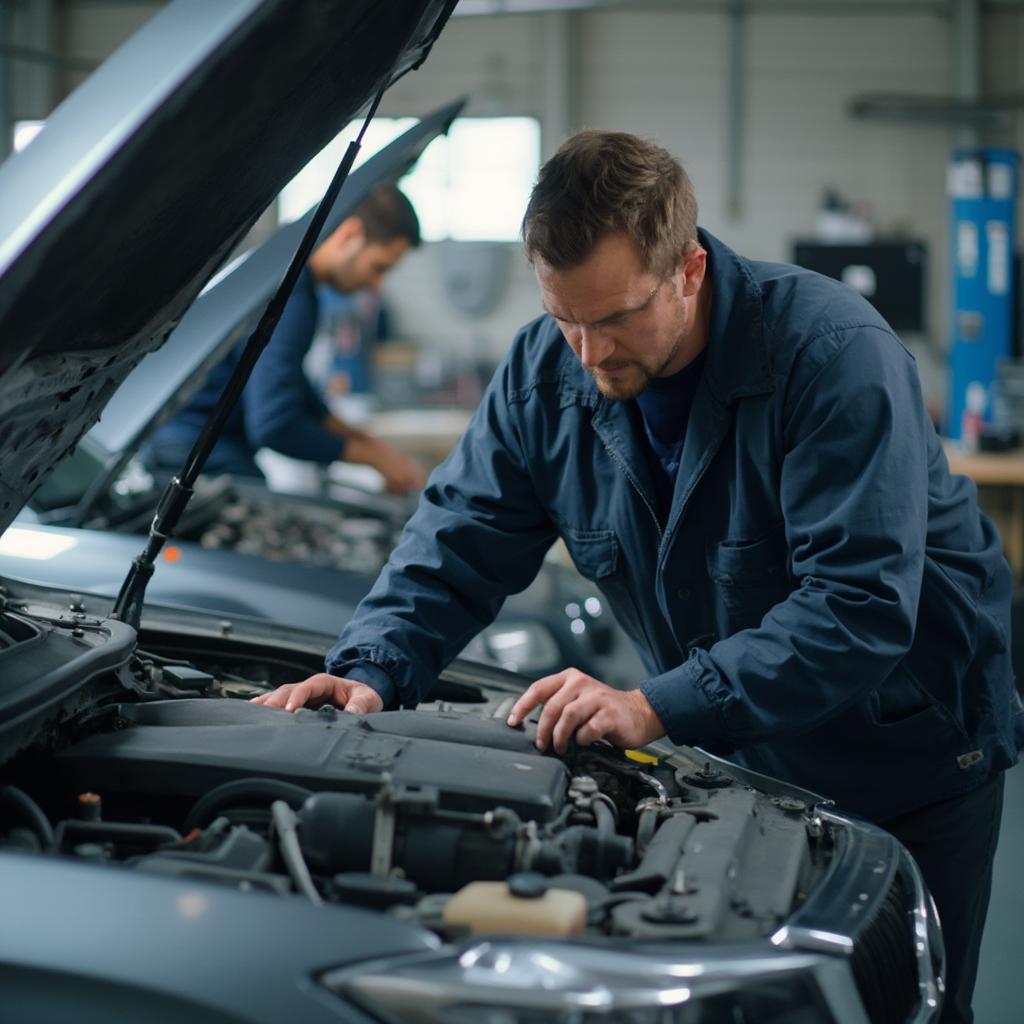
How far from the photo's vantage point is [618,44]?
1041cm

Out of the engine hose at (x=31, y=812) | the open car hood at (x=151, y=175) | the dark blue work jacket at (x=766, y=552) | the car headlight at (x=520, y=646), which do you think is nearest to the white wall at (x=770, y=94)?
the car headlight at (x=520, y=646)

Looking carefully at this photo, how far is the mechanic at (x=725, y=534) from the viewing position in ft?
6.07

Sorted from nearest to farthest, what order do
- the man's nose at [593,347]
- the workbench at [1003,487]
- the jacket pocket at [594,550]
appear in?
the man's nose at [593,347] < the jacket pocket at [594,550] < the workbench at [1003,487]

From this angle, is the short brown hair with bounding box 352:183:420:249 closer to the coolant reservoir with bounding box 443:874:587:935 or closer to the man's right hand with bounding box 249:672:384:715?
the man's right hand with bounding box 249:672:384:715

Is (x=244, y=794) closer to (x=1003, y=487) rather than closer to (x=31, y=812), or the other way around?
(x=31, y=812)

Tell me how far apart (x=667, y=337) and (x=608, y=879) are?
76cm

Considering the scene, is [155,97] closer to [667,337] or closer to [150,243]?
[150,243]

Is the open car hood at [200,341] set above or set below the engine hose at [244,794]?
above

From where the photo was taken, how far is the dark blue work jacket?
6.07ft

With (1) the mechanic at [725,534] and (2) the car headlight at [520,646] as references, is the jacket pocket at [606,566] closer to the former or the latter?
(1) the mechanic at [725,534]

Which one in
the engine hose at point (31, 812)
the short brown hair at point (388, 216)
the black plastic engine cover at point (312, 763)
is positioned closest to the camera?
the engine hose at point (31, 812)

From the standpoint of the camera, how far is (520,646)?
147 inches

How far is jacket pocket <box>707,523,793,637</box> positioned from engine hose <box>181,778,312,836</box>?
730 mm

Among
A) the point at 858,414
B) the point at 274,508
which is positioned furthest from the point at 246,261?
the point at 858,414
